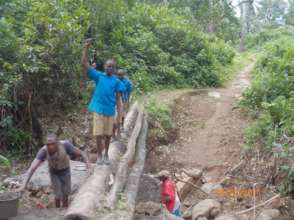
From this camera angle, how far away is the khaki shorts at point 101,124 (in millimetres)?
6820

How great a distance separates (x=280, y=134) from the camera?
948cm

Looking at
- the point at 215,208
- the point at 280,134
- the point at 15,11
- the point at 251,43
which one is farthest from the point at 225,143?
the point at 251,43

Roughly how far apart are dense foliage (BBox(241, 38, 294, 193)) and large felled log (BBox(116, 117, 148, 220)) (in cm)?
262

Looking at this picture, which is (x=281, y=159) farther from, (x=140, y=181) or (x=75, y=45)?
(x=75, y=45)

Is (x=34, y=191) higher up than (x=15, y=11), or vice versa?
(x=15, y=11)

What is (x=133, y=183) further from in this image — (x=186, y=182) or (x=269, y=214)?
(x=269, y=214)

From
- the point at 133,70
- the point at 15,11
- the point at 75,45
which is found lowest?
the point at 133,70

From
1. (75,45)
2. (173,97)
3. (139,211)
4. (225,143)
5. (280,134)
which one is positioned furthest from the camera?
(173,97)

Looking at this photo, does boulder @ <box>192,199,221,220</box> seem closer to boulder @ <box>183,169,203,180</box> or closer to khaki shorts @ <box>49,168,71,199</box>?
boulder @ <box>183,169,203,180</box>

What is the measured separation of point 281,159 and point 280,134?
2.72 feet

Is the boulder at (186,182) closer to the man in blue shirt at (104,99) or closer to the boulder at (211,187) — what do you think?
the boulder at (211,187)

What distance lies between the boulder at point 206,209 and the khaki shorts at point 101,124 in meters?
2.65

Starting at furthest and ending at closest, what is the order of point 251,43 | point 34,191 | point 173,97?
point 251,43 < point 173,97 < point 34,191

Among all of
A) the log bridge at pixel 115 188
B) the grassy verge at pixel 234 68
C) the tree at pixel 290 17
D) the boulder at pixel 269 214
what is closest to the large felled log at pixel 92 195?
the log bridge at pixel 115 188
